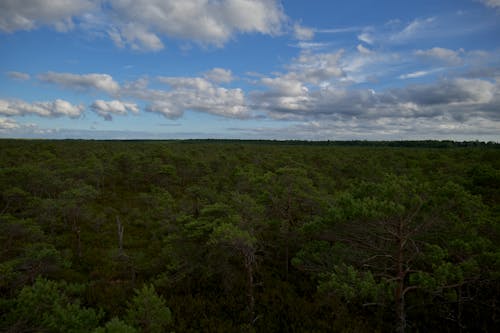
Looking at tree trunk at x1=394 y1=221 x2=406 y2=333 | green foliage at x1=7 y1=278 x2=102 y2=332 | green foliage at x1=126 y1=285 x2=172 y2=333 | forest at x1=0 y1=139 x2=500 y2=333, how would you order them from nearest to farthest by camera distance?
green foliage at x1=7 y1=278 x2=102 y2=332
green foliage at x1=126 y1=285 x2=172 y2=333
forest at x1=0 y1=139 x2=500 y2=333
tree trunk at x1=394 y1=221 x2=406 y2=333

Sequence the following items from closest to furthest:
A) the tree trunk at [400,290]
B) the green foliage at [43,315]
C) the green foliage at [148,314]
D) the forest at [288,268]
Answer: the green foliage at [43,315], the green foliage at [148,314], the forest at [288,268], the tree trunk at [400,290]

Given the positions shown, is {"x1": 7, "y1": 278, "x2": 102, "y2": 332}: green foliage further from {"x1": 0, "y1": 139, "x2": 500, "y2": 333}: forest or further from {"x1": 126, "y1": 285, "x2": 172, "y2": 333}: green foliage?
{"x1": 126, "y1": 285, "x2": 172, "y2": 333}: green foliage

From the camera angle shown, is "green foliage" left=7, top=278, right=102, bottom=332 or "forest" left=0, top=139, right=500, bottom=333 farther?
"forest" left=0, top=139, right=500, bottom=333

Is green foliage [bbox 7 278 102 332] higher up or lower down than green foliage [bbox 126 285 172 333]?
higher up

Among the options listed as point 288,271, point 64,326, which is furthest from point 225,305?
point 64,326

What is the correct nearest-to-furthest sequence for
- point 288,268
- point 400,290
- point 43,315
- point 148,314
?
point 43,315, point 148,314, point 400,290, point 288,268

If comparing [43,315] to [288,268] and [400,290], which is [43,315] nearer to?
[400,290]

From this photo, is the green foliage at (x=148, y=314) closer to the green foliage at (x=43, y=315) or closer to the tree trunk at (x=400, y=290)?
the green foliage at (x=43, y=315)

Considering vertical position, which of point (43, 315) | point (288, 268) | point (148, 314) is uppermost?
point (43, 315)

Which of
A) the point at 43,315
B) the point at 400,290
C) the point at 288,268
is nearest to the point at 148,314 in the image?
the point at 43,315

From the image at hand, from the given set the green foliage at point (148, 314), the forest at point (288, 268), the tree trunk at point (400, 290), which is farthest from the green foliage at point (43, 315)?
the tree trunk at point (400, 290)

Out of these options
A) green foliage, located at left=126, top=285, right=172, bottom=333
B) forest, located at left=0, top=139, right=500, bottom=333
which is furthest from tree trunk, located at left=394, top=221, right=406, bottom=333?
green foliage, located at left=126, top=285, right=172, bottom=333
